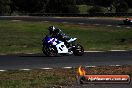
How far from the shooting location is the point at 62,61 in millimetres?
19828

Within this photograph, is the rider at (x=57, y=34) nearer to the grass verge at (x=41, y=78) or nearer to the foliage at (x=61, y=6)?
the grass verge at (x=41, y=78)

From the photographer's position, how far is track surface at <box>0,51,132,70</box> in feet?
59.9

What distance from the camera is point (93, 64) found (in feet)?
60.4

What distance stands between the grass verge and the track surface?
72.4 inches

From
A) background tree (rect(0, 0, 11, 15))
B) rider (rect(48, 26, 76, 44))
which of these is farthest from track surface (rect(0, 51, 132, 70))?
background tree (rect(0, 0, 11, 15))

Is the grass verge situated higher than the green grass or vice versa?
the grass verge

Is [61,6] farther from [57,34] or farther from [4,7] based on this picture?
[57,34]

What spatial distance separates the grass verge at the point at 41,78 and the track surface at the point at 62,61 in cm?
184

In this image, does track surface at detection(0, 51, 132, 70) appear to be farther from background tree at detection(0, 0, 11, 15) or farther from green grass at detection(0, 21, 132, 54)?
background tree at detection(0, 0, 11, 15)

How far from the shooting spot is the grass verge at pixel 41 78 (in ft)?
40.4

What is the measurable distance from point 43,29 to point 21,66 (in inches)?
1021

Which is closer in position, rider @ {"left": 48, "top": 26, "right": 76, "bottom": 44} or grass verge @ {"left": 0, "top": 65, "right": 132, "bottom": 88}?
grass verge @ {"left": 0, "top": 65, "right": 132, "bottom": 88}

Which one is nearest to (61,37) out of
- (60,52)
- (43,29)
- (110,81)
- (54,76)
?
(60,52)

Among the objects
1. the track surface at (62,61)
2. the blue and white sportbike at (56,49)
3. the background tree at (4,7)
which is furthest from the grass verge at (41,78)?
the background tree at (4,7)
